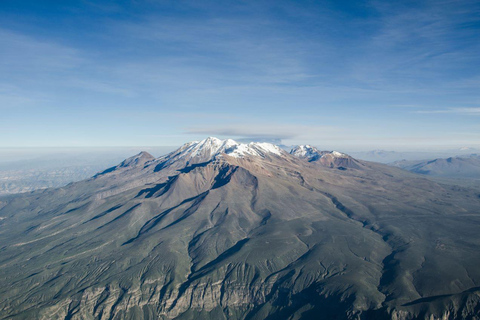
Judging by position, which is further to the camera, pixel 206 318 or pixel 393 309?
pixel 206 318

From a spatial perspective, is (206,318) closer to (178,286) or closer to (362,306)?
(178,286)

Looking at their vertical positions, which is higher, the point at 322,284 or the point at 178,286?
the point at 322,284

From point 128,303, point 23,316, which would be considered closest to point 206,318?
point 128,303

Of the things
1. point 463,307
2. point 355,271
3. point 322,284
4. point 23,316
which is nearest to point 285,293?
point 322,284

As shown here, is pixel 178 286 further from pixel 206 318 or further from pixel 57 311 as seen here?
pixel 57 311

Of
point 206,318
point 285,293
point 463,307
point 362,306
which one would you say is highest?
point 463,307

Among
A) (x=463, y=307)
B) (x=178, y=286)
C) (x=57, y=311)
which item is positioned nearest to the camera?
(x=463, y=307)

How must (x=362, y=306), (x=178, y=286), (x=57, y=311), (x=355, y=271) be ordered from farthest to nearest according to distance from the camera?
(x=178, y=286) < (x=355, y=271) < (x=57, y=311) < (x=362, y=306)

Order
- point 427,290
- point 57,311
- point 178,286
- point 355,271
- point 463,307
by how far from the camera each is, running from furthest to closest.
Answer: point 178,286
point 355,271
point 57,311
point 427,290
point 463,307

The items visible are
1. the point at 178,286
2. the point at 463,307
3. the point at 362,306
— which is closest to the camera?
the point at 463,307
